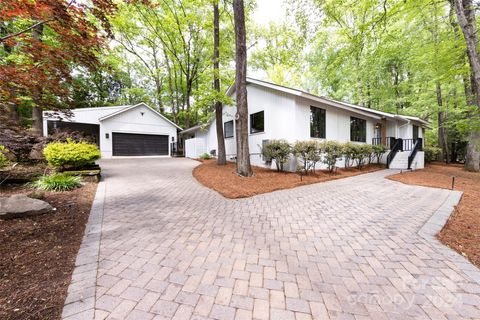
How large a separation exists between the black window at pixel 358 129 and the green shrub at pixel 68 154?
14.5 m

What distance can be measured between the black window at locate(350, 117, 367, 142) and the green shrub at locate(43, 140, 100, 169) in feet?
47.6

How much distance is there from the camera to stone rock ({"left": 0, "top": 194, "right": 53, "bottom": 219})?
3.60m

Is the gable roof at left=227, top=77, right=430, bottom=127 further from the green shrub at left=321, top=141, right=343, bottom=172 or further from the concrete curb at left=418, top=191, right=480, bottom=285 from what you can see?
the concrete curb at left=418, top=191, right=480, bottom=285

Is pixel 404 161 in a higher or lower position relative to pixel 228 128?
lower

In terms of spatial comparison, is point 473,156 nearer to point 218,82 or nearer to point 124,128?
point 218,82

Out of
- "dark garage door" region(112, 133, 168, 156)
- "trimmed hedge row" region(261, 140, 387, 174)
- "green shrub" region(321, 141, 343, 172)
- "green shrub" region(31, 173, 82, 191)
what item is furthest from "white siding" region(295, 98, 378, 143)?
"dark garage door" region(112, 133, 168, 156)

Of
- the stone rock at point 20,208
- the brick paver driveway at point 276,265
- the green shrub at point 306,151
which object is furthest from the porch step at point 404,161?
the stone rock at point 20,208

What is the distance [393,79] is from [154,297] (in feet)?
86.3

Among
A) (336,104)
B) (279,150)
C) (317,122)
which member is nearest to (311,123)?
(317,122)

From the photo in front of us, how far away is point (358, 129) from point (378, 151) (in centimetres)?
196

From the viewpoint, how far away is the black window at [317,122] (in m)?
10.8

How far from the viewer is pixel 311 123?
10758 millimetres

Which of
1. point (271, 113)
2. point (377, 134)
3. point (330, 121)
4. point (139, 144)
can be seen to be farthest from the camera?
point (139, 144)

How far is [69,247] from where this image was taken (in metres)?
2.87
